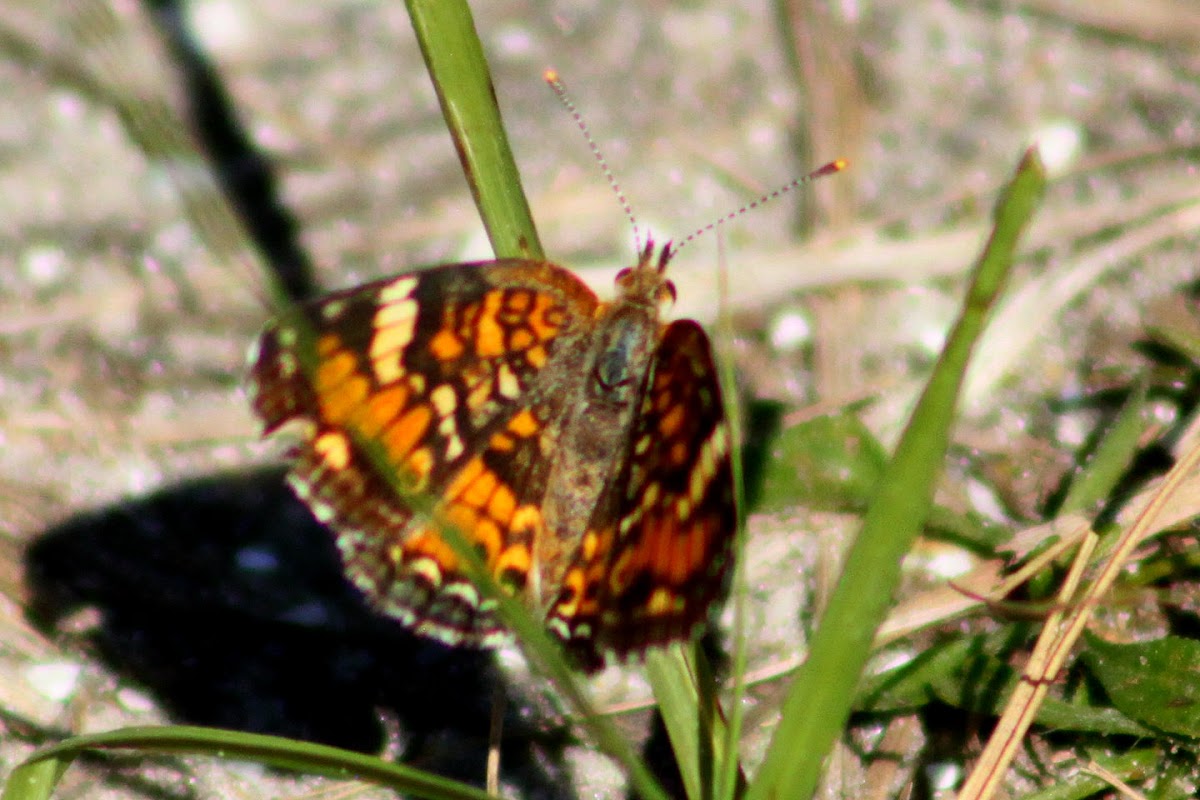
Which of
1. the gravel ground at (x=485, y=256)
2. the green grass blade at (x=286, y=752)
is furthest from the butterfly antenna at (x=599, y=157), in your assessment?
the green grass blade at (x=286, y=752)

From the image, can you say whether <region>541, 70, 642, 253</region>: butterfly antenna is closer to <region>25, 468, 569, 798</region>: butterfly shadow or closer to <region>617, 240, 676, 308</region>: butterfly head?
<region>617, 240, 676, 308</region>: butterfly head

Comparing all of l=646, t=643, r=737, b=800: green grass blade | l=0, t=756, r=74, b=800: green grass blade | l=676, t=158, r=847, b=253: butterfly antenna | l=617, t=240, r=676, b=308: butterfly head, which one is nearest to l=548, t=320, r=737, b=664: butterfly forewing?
l=646, t=643, r=737, b=800: green grass blade

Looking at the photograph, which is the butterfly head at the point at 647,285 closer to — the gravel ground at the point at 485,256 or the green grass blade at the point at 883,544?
the gravel ground at the point at 485,256

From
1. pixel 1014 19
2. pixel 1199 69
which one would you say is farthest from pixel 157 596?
pixel 1199 69

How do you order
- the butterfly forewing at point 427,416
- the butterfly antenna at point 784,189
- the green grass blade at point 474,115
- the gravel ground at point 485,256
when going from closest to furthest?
the green grass blade at point 474,115
the butterfly forewing at point 427,416
the butterfly antenna at point 784,189
the gravel ground at point 485,256

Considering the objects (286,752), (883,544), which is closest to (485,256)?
(286,752)
